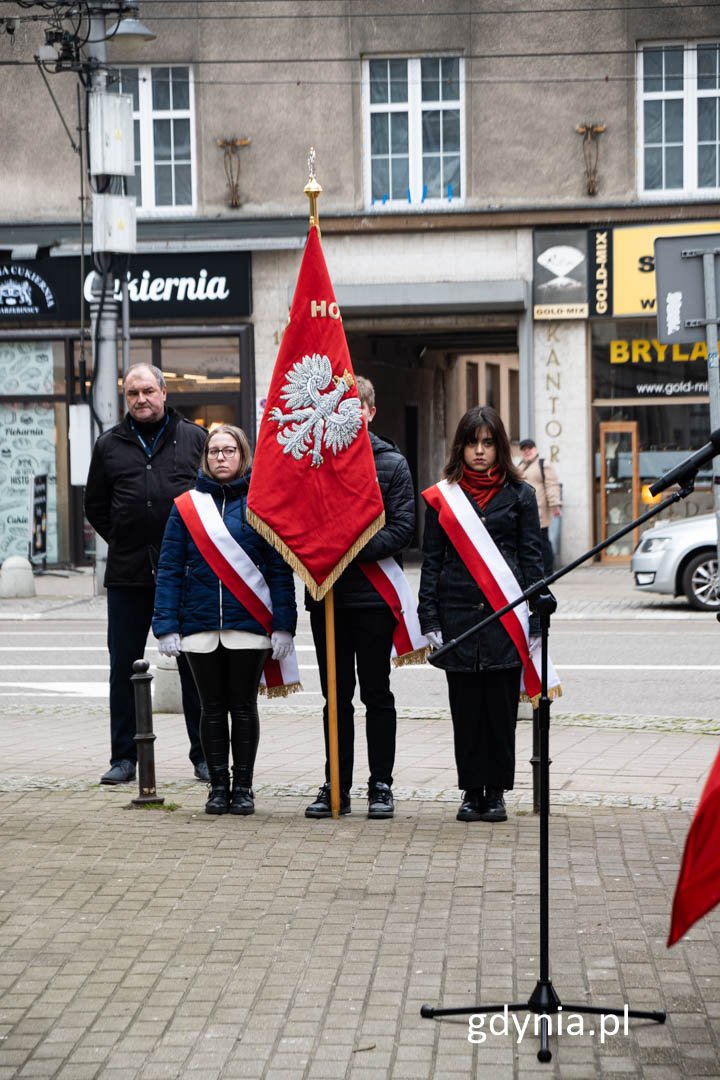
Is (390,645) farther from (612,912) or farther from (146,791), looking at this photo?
(612,912)

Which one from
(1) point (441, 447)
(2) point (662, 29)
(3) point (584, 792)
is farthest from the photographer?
(1) point (441, 447)

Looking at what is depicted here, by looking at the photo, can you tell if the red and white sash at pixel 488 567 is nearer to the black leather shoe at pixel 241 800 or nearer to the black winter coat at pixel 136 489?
the black leather shoe at pixel 241 800

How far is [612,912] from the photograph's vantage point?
5797mm

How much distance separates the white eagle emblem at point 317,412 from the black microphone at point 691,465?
9.60 ft

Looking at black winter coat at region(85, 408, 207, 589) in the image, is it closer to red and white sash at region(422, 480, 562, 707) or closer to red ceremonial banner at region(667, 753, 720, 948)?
red and white sash at region(422, 480, 562, 707)

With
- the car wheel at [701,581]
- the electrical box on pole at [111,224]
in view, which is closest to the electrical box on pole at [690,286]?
the car wheel at [701,581]

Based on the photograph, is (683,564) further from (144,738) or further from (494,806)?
(144,738)

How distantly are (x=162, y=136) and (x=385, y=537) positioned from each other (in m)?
18.0

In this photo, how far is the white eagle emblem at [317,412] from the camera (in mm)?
7316

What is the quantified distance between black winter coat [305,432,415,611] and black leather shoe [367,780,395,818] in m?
0.84

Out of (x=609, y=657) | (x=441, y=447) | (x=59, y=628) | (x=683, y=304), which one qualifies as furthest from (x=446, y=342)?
(x=683, y=304)

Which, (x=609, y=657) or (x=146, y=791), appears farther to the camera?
(x=609, y=657)

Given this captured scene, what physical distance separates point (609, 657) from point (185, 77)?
43.4 feet

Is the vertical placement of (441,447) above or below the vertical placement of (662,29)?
below
